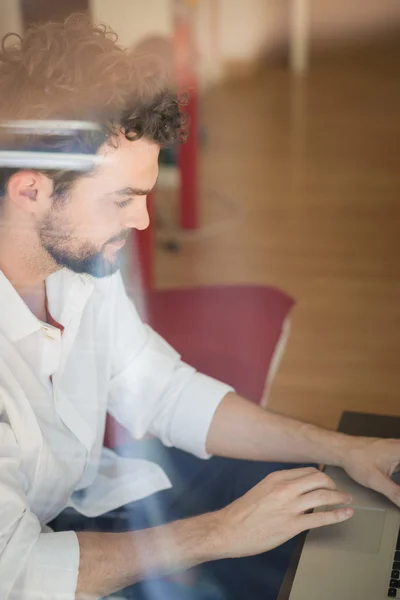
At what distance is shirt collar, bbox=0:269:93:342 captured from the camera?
892 millimetres

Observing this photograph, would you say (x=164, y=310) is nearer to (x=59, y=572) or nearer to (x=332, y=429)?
(x=332, y=429)

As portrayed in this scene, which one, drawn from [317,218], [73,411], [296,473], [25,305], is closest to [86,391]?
[73,411]

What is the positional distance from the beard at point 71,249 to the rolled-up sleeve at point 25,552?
7.1 inches

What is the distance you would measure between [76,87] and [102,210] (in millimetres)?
123

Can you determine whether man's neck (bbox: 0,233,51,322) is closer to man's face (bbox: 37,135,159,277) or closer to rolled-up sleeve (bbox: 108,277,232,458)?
man's face (bbox: 37,135,159,277)

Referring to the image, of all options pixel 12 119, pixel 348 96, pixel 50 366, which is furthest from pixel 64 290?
pixel 348 96

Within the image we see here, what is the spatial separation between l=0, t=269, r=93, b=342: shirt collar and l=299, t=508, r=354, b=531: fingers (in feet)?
1.10

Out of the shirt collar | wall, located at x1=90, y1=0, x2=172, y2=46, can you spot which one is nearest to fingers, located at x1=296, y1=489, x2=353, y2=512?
the shirt collar

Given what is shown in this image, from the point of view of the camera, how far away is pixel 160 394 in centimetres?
115

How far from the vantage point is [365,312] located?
189 centimetres

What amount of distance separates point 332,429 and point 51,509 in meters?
Result: 0.35

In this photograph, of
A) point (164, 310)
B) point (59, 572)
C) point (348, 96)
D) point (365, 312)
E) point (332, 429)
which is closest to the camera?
point (59, 572)

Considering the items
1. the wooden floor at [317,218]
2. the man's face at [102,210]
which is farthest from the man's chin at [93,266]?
the wooden floor at [317,218]

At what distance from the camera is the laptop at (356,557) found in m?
0.85
